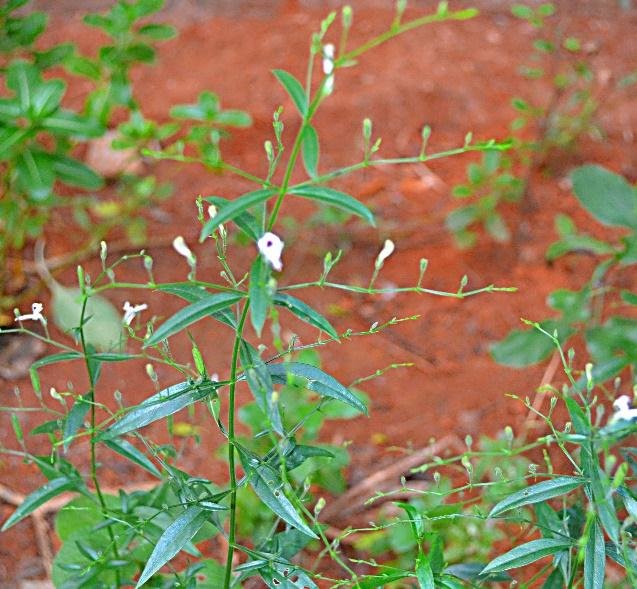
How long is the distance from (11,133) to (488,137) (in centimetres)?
147

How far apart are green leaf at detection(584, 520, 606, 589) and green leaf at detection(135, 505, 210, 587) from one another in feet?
1.38

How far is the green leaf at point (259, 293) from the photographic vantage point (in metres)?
0.83

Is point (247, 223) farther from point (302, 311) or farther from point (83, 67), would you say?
point (83, 67)

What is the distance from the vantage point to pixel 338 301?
2314mm

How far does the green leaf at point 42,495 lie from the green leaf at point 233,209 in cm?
45

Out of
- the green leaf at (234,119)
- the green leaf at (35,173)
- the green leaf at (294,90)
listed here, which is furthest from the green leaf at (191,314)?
the green leaf at (234,119)

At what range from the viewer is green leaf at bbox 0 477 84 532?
112cm

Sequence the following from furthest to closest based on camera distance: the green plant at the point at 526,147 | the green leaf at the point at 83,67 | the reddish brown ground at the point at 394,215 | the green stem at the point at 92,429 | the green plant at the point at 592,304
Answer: the green plant at the point at 526,147 < the green leaf at the point at 83,67 < the reddish brown ground at the point at 394,215 < the green plant at the point at 592,304 < the green stem at the point at 92,429

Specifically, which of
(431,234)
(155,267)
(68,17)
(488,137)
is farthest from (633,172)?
(68,17)

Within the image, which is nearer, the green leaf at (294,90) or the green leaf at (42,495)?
the green leaf at (294,90)

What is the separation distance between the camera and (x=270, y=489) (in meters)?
0.98

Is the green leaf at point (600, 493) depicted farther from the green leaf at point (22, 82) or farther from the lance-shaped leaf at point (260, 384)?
the green leaf at point (22, 82)

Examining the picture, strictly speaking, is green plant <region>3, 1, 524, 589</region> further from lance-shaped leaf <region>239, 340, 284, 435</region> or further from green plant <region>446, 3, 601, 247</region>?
green plant <region>446, 3, 601, 247</region>

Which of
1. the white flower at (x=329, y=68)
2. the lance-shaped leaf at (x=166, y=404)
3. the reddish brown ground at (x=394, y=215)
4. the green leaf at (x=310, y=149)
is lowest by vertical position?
the reddish brown ground at (x=394, y=215)
